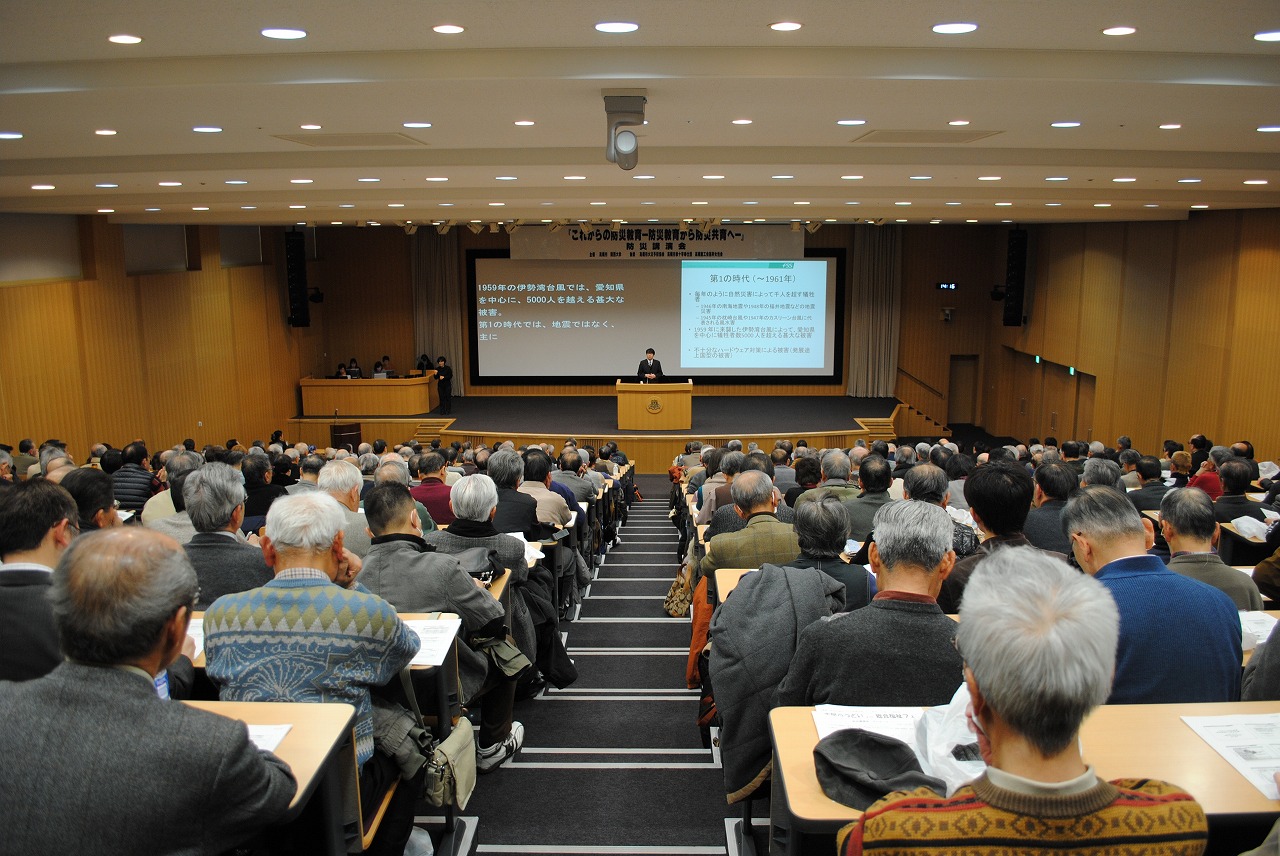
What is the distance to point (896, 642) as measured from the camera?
A: 2346 millimetres

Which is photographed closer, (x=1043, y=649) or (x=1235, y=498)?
(x=1043, y=649)

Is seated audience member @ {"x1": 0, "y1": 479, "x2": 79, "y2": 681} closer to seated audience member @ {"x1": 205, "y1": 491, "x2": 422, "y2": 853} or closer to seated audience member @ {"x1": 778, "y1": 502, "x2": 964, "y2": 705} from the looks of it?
seated audience member @ {"x1": 205, "y1": 491, "x2": 422, "y2": 853}

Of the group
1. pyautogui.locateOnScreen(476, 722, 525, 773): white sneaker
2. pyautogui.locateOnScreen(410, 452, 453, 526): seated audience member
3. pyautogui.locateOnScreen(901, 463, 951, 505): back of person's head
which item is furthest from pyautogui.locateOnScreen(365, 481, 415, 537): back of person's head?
pyautogui.locateOnScreen(901, 463, 951, 505): back of person's head

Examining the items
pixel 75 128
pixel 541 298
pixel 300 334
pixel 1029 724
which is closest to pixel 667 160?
pixel 75 128

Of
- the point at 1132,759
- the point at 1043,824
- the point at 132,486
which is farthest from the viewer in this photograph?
the point at 132,486

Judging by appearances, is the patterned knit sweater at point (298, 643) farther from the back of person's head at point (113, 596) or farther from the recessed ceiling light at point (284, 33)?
the recessed ceiling light at point (284, 33)

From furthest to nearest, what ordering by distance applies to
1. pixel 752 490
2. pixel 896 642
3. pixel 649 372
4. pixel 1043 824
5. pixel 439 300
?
pixel 439 300 → pixel 649 372 → pixel 752 490 → pixel 896 642 → pixel 1043 824

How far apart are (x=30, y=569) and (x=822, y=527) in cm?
244

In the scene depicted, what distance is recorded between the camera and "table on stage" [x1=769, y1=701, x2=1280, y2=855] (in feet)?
6.00

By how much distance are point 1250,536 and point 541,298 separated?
49.6ft

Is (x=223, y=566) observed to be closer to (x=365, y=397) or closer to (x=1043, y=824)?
(x=1043, y=824)

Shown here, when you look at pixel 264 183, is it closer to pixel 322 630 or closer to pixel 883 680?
pixel 322 630

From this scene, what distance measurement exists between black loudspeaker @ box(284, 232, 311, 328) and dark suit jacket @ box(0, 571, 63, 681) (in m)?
15.8

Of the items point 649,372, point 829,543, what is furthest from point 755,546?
point 649,372
